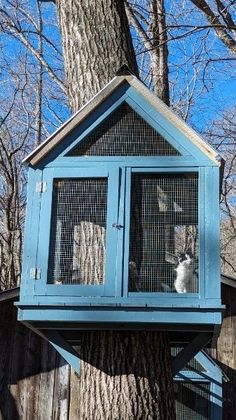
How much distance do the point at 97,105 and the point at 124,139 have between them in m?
0.27

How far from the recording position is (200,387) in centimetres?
753

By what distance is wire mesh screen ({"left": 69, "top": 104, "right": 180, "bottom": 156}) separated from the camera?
12.5 ft

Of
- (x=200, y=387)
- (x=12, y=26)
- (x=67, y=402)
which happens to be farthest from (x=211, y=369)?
(x=12, y=26)

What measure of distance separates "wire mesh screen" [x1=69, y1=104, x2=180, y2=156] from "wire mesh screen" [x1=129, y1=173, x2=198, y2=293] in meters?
0.18

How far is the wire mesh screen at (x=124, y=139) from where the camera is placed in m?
3.80

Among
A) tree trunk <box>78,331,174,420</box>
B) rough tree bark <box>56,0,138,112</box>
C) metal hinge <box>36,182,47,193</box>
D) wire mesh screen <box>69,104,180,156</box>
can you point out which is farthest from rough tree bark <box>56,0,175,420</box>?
rough tree bark <box>56,0,138,112</box>

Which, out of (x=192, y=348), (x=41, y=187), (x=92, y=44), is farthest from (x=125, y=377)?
(x=92, y=44)

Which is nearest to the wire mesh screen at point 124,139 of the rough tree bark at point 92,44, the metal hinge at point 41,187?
the metal hinge at point 41,187

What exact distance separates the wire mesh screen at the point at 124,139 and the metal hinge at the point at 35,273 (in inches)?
29.0

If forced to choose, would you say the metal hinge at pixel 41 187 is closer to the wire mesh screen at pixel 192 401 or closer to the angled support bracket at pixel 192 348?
the angled support bracket at pixel 192 348

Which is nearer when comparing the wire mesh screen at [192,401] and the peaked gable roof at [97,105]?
the peaked gable roof at [97,105]

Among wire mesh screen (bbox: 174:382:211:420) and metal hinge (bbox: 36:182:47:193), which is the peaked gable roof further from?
wire mesh screen (bbox: 174:382:211:420)

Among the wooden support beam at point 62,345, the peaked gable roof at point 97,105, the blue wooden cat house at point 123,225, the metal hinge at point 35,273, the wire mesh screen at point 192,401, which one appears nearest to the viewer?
the blue wooden cat house at point 123,225

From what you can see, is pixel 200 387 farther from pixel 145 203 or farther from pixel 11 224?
pixel 11 224
